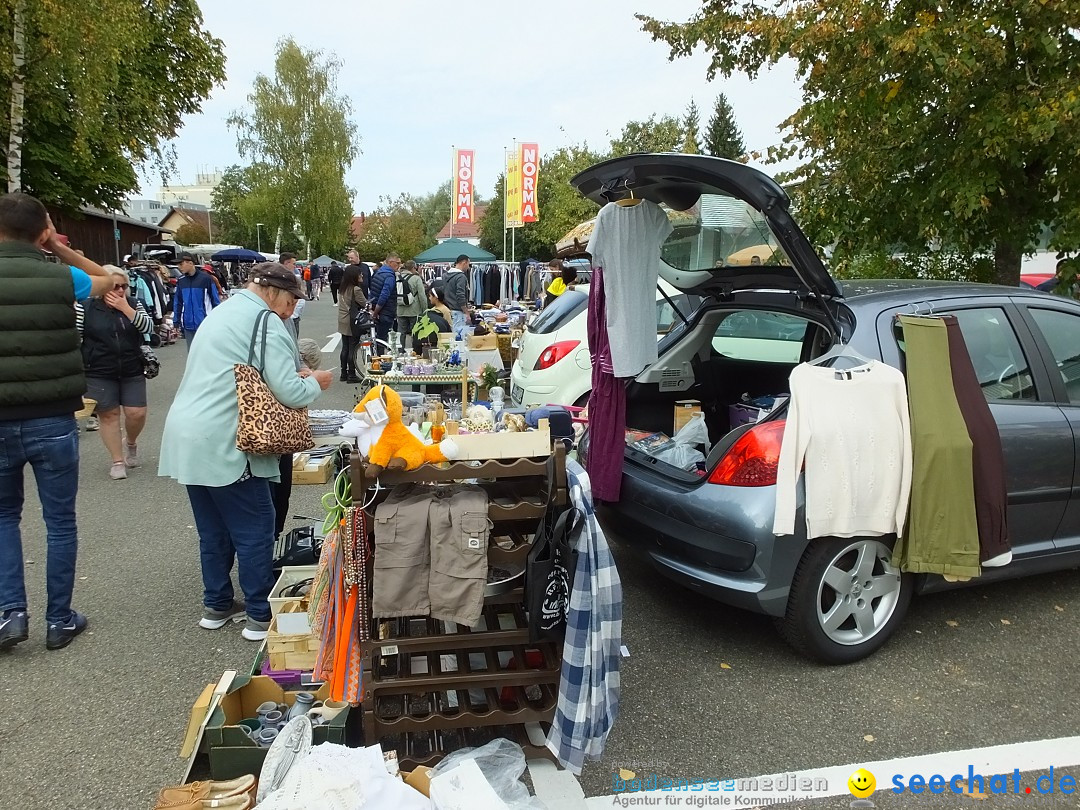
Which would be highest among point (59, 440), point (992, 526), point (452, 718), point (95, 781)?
point (59, 440)

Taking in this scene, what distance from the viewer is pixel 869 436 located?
3.19 metres

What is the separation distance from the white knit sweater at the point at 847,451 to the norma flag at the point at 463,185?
81.8 ft

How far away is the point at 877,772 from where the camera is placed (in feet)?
9.02

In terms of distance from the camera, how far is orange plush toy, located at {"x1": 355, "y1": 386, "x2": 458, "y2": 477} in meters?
2.61

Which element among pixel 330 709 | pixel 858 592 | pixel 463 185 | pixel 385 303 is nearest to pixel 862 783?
pixel 858 592

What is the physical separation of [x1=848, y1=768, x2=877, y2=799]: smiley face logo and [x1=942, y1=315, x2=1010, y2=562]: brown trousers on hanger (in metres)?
1.22

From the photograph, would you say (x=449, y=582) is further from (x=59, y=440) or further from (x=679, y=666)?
(x=59, y=440)

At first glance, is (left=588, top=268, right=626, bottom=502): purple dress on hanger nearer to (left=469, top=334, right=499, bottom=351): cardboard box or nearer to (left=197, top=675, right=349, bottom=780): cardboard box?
(left=197, top=675, right=349, bottom=780): cardboard box

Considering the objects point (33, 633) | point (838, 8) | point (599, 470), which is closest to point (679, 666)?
point (599, 470)

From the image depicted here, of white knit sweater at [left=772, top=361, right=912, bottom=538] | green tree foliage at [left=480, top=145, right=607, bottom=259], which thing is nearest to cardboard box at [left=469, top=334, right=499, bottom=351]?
white knit sweater at [left=772, top=361, right=912, bottom=538]

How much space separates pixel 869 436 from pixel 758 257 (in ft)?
4.53

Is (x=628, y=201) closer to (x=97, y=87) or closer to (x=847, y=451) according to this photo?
(x=847, y=451)

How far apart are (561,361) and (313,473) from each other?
3575mm

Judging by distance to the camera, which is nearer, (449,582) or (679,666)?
(449,582)
